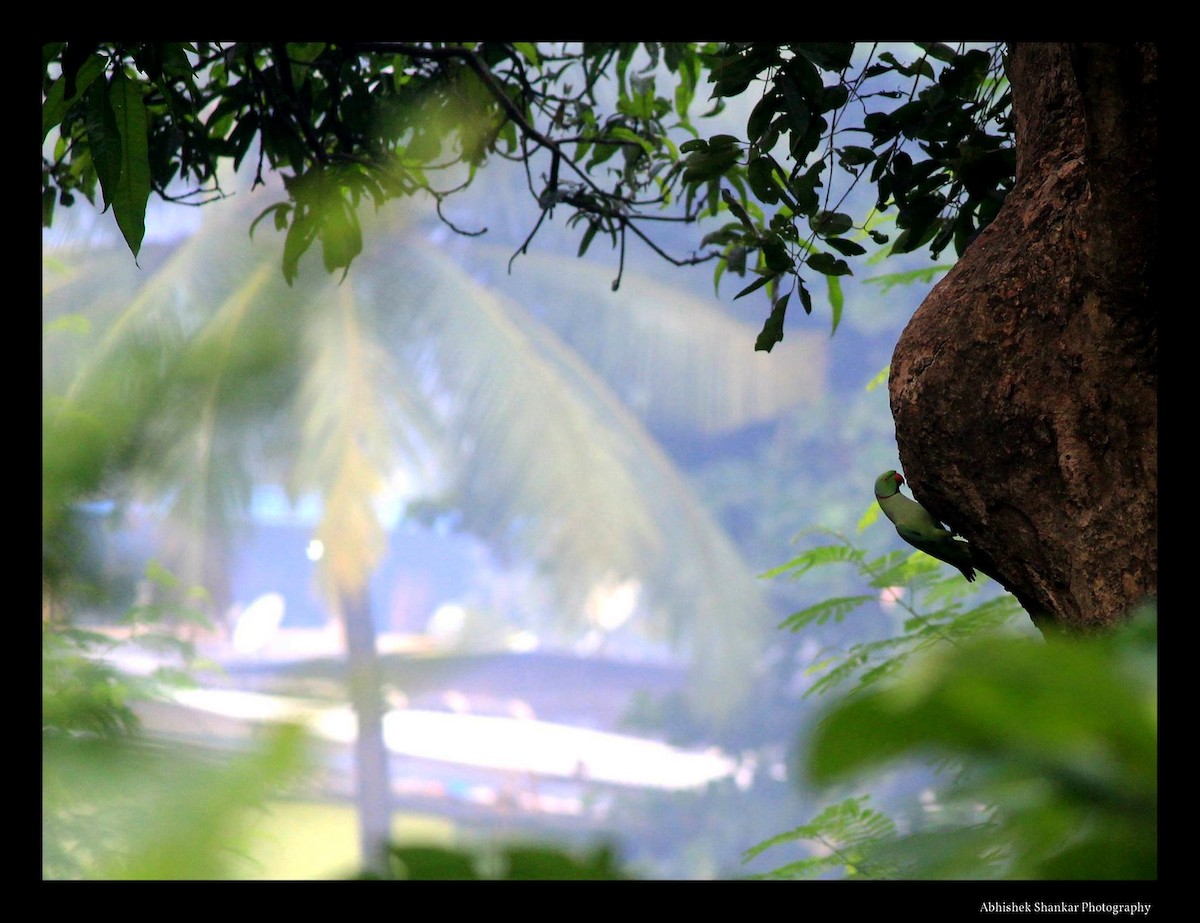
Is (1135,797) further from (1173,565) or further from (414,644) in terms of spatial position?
(414,644)

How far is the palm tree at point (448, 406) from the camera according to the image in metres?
5.56

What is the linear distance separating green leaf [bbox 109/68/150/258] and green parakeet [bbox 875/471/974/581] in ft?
2.13

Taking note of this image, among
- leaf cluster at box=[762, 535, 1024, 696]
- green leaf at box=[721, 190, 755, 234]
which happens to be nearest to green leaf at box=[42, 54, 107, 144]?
green leaf at box=[721, 190, 755, 234]

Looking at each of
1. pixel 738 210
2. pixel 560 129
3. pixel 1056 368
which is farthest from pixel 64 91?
pixel 560 129

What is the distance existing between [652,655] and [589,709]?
3.60 ft

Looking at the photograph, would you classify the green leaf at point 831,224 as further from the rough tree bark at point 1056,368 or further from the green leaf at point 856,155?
the rough tree bark at point 1056,368

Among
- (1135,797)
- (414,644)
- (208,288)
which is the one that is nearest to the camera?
(1135,797)

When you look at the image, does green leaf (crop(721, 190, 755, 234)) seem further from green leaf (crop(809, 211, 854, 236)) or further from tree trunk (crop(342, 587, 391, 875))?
tree trunk (crop(342, 587, 391, 875))

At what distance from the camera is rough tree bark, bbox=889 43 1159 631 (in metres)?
0.63

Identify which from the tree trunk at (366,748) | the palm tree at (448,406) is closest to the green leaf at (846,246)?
the palm tree at (448,406)

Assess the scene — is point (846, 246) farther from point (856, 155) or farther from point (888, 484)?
point (888, 484)
